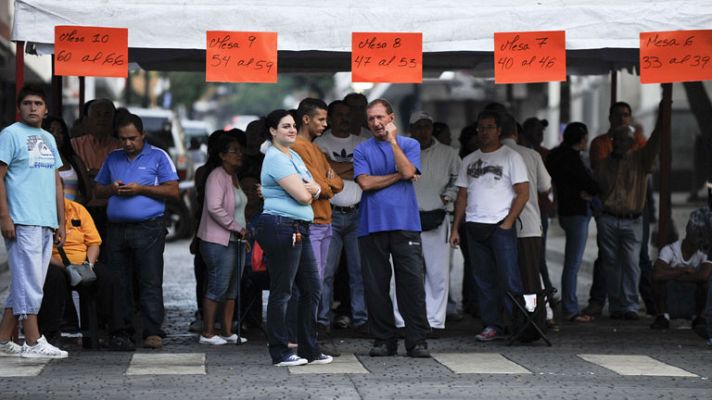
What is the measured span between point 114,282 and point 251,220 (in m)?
1.39

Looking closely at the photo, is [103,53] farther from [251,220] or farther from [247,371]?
[247,371]

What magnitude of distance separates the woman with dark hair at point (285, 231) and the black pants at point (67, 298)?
5.30ft

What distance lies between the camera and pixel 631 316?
1416cm

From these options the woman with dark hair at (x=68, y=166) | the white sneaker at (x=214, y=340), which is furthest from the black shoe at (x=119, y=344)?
the woman with dark hair at (x=68, y=166)

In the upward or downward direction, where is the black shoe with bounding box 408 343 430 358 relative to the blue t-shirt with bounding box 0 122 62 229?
downward

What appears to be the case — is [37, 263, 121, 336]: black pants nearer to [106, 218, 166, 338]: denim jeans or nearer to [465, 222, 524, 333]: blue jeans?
[106, 218, 166, 338]: denim jeans

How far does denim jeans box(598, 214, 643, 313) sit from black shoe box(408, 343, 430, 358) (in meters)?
3.82

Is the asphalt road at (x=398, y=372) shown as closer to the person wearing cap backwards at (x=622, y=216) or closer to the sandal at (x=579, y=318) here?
the sandal at (x=579, y=318)

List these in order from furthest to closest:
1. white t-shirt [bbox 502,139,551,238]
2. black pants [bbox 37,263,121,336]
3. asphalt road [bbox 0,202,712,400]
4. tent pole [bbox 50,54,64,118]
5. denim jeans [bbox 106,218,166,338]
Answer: tent pole [bbox 50,54,64,118] < white t-shirt [bbox 502,139,551,238] < denim jeans [bbox 106,218,166,338] < black pants [bbox 37,263,121,336] < asphalt road [bbox 0,202,712,400]

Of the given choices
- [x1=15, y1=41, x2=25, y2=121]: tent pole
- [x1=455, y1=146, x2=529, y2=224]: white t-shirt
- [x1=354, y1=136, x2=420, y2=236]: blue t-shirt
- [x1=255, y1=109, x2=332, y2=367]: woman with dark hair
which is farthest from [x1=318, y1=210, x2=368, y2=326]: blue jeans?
[x1=15, y1=41, x2=25, y2=121]: tent pole

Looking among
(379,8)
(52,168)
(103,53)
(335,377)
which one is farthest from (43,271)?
(379,8)

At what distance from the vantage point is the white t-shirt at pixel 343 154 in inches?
495

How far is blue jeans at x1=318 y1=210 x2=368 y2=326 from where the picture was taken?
12530mm

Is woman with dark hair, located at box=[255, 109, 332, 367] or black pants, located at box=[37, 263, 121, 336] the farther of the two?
black pants, located at box=[37, 263, 121, 336]
